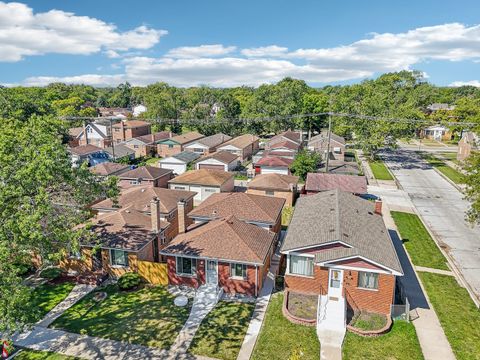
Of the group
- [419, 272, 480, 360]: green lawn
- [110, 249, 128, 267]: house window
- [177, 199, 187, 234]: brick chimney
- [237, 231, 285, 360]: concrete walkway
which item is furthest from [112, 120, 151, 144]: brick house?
[419, 272, 480, 360]: green lawn

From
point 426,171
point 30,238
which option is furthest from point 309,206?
point 426,171

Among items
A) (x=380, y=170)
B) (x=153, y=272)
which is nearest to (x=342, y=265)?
(x=153, y=272)

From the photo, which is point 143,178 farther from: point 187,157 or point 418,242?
point 418,242

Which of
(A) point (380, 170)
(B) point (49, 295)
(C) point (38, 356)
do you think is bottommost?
(C) point (38, 356)

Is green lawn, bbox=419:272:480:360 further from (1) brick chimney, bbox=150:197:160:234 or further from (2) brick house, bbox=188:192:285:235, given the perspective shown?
(1) brick chimney, bbox=150:197:160:234

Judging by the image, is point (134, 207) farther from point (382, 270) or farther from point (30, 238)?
point (382, 270)

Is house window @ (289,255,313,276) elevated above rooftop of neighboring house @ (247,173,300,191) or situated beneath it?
situated beneath
